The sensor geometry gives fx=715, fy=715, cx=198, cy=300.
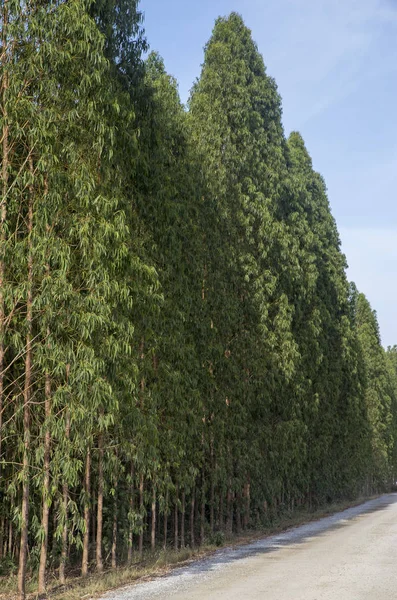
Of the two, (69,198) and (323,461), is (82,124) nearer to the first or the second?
(69,198)

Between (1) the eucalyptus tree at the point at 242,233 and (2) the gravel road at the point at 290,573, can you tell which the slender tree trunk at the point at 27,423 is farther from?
(1) the eucalyptus tree at the point at 242,233

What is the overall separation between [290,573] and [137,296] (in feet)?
16.8

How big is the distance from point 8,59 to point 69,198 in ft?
6.78

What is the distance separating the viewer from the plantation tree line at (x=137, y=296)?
9664 millimetres

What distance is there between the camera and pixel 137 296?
11477 mm

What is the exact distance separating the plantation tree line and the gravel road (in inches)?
54.9

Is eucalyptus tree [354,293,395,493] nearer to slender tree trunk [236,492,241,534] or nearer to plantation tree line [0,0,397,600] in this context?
plantation tree line [0,0,397,600]

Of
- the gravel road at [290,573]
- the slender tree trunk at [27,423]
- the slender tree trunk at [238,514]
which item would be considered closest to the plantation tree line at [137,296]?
the slender tree trunk at [27,423]

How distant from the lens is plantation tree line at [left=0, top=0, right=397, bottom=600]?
9664 millimetres

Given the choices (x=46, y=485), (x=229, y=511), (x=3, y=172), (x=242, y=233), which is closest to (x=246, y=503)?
(x=229, y=511)

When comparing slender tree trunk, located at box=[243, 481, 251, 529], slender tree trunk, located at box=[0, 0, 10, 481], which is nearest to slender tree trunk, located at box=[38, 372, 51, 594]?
slender tree trunk, located at box=[0, 0, 10, 481]

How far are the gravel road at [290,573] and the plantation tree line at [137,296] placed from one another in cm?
139

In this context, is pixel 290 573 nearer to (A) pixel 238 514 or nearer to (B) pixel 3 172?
(B) pixel 3 172

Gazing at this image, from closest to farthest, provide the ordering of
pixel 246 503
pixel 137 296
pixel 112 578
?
pixel 112 578 → pixel 137 296 → pixel 246 503
